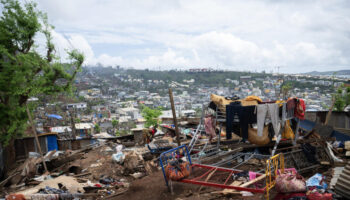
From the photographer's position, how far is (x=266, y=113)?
834cm

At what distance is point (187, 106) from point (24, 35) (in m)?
55.5

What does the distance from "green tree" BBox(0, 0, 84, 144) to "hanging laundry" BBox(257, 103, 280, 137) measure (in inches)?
357

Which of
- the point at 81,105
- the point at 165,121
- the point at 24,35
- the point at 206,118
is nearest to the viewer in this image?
the point at 206,118

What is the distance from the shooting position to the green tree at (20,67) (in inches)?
420

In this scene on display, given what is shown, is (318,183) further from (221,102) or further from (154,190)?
(154,190)

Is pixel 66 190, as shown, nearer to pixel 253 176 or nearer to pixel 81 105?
pixel 253 176

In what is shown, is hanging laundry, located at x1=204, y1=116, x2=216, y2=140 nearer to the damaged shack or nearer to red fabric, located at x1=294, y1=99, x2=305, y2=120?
the damaged shack

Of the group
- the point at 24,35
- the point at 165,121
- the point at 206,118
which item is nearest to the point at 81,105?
the point at 165,121

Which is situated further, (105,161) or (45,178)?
(105,161)

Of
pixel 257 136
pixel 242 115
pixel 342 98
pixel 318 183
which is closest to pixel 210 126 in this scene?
pixel 242 115

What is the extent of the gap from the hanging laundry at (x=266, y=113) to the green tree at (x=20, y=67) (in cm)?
907

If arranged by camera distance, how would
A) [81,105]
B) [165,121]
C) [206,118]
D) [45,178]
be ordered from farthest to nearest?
[81,105] → [165,121] → [45,178] → [206,118]

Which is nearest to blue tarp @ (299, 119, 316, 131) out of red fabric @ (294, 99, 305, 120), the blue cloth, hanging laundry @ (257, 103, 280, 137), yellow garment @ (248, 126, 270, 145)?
red fabric @ (294, 99, 305, 120)

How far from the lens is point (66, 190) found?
27.8ft
